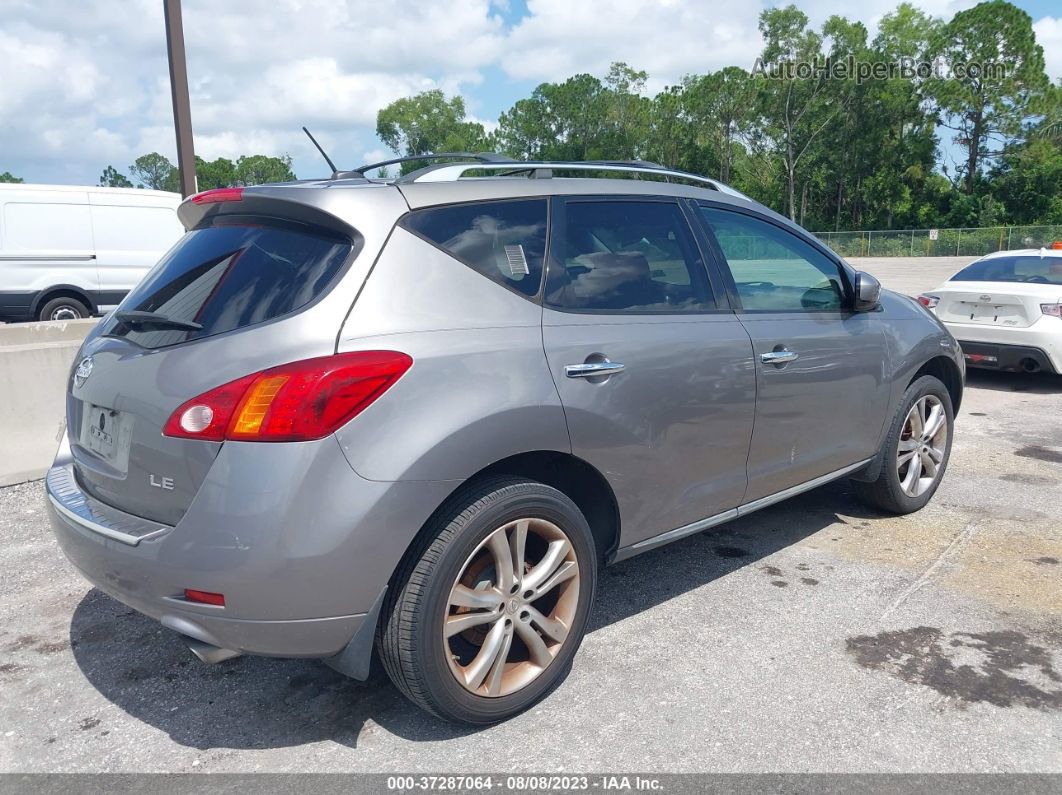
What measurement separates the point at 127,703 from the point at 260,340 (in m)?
1.49

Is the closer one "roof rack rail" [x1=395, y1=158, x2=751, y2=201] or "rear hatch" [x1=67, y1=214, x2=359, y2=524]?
"rear hatch" [x1=67, y1=214, x2=359, y2=524]

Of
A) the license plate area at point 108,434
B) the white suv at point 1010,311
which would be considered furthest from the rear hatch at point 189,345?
the white suv at point 1010,311

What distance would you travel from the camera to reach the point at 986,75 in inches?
2378

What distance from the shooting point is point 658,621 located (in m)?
3.64

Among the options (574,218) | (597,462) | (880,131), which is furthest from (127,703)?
(880,131)

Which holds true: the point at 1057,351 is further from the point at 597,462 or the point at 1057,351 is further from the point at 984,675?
the point at 597,462

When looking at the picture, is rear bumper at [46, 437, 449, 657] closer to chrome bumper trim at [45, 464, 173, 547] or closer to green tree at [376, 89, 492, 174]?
chrome bumper trim at [45, 464, 173, 547]

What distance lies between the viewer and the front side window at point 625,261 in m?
3.12

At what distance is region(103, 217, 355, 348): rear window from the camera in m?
2.58

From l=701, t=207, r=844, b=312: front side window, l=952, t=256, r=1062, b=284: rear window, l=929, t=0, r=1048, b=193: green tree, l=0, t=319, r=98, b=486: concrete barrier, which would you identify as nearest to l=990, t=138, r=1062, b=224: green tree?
l=929, t=0, r=1048, b=193: green tree

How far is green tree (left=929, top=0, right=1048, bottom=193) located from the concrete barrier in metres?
66.8

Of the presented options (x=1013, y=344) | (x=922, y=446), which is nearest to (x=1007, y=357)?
(x=1013, y=344)

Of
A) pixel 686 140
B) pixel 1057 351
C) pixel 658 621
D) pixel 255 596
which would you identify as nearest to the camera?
pixel 255 596

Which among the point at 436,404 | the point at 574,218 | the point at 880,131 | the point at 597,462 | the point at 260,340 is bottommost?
the point at 597,462
